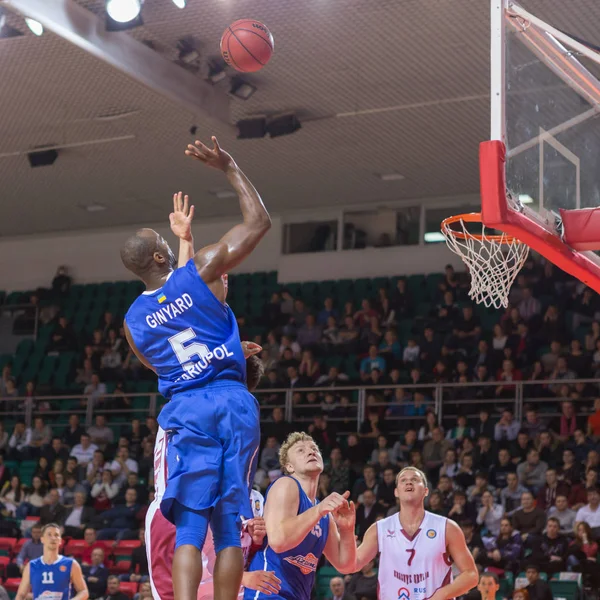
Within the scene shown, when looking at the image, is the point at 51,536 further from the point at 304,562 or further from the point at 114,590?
the point at 304,562

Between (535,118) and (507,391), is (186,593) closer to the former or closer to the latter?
(535,118)

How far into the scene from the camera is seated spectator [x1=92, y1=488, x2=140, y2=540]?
14797 millimetres

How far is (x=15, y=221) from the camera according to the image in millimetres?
21547

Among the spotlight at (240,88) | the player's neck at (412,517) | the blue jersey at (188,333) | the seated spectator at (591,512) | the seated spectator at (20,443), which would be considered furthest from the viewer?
the seated spectator at (20,443)

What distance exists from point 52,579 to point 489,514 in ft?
16.3

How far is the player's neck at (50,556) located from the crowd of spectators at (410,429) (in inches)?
82.6

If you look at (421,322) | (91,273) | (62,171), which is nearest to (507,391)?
(421,322)

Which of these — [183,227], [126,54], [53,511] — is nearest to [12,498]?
[53,511]

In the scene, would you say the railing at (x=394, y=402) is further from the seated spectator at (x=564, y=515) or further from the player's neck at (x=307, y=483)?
the player's neck at (x=307, y=483)

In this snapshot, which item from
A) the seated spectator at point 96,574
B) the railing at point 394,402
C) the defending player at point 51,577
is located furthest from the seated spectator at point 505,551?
the seated spectator at point 96,574

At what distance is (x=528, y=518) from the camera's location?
12109mm

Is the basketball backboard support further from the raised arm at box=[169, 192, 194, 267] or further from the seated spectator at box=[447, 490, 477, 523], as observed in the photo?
the seated spectator at box=[447, 490, 477, 523]

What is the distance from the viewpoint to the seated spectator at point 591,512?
11.6m

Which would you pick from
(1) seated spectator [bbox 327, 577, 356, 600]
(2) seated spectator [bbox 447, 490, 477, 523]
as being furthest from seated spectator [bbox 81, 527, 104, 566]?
(2) seated spectator [bbox 447, 490, 477, 523]
